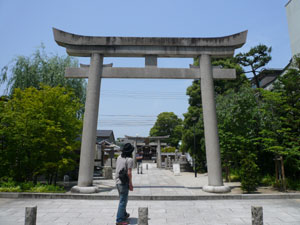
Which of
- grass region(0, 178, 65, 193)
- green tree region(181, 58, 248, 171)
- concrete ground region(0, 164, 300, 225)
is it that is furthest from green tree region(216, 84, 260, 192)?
grass region(0, 178, 65, 193)

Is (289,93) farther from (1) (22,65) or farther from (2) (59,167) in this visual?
(1) (22,65)

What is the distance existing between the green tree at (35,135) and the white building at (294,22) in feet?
62.6

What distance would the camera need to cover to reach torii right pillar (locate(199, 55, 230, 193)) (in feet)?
29.2

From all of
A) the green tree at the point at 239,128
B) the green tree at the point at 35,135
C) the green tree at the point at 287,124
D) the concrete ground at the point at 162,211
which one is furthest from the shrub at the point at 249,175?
the green tree at the point at 35,135

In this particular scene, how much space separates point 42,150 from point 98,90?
382cm

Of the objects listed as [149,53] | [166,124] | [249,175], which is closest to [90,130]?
[149,53]

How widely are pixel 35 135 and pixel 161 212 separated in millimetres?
6848

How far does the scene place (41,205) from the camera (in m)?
6.97

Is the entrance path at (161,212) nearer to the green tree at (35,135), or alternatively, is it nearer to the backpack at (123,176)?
the backpack at (123,176)

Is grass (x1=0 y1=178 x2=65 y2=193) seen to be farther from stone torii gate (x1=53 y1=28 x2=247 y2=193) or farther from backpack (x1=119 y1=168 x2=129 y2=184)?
backpack (x1=119 y1=168 x2=129 y2=184)

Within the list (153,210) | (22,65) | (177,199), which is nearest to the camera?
(153,210)

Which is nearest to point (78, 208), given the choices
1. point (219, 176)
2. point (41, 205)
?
point (41, 205)

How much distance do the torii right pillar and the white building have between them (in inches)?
492

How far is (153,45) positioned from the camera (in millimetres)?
10039
